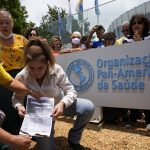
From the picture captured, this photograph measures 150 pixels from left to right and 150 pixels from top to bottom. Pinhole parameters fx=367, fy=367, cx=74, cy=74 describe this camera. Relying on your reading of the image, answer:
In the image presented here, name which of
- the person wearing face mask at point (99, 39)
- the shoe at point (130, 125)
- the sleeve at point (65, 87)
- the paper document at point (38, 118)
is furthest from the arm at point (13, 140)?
the person wearing face mask at point (99, 39)

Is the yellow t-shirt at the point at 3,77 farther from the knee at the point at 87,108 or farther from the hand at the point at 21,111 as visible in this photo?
the knee at the point at 87,108

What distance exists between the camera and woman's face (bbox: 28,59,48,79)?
349cm

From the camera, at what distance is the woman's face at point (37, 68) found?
3488mm

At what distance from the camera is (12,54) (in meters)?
4.39

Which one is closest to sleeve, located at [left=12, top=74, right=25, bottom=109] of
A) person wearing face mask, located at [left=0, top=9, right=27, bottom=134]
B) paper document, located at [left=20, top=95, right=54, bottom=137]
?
paper document, located at [left=20, top=95, right=54, bottom=137]

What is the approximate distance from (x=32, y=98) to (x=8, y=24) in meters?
1.39

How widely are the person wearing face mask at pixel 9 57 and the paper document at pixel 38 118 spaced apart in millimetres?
834

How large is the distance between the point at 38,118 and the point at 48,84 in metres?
0.62

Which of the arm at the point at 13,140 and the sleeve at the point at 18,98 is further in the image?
the sleeve at the point at 18,98

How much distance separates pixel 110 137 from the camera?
471 cm

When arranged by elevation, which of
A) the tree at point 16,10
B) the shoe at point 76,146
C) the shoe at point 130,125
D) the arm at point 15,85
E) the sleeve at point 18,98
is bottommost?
the shoe at point 130,125

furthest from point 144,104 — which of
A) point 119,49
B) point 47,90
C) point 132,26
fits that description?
point 47,90

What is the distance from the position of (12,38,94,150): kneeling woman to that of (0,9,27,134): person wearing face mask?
51 cm

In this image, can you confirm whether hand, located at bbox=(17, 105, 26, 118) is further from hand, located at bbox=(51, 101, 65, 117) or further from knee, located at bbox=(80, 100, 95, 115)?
knee, located at bbox=(80, 100, 95, 115)
